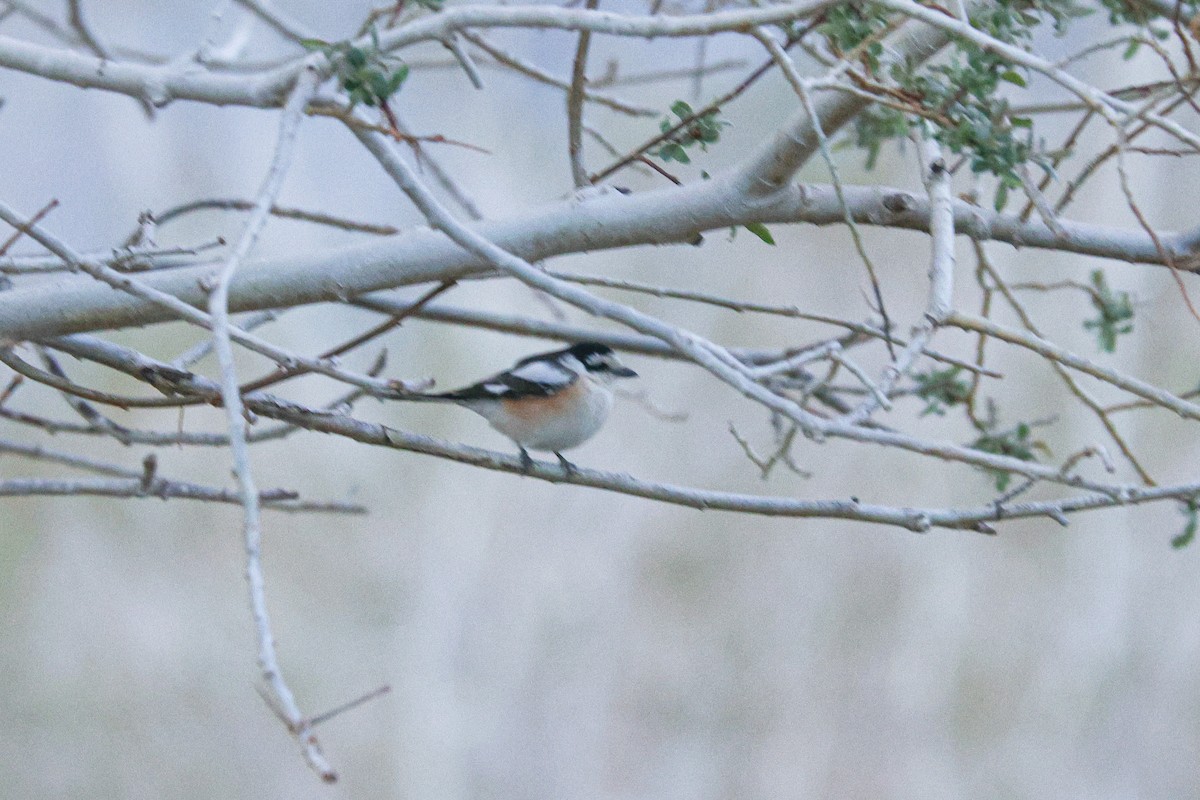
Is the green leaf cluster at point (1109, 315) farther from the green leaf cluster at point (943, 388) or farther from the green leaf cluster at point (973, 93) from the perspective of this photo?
the green leaf cluster at point (973, 93)

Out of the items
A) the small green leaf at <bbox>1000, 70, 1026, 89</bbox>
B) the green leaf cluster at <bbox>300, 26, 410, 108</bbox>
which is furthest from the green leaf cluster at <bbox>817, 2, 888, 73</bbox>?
the green leaf cluster at <bbox>300, 26, 410, 108</bbox>

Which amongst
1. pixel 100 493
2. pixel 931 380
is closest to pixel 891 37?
pixel 931 380

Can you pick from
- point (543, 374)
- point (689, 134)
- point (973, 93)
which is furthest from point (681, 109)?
point (543, 374)

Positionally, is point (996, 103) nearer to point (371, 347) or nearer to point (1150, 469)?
point (371, 347)

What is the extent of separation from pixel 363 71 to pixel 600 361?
1616 mm

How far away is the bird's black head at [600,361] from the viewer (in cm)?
314

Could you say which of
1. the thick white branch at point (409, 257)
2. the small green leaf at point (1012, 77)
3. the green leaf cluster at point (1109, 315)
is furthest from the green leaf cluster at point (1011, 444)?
the thick white branch at point (409, 257)

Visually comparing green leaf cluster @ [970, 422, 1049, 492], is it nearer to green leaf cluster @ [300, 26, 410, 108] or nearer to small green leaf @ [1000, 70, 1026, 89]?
small green leaf @ [1000, 70, 1026, 89]

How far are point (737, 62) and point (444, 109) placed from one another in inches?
155

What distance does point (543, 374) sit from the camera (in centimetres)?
303

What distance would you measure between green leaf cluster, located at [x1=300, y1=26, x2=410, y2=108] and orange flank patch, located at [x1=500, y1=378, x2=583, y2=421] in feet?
4.51

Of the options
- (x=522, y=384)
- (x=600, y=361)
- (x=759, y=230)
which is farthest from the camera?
(x=600, y=361)

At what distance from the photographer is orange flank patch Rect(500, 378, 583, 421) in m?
2.95

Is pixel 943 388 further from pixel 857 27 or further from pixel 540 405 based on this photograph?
pixel 857 27
